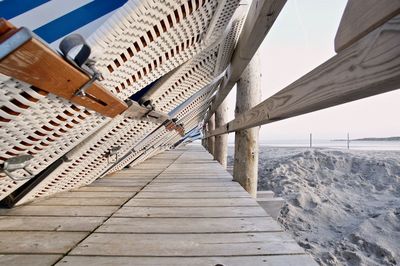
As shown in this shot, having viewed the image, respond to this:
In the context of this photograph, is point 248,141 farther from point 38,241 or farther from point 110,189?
point 38,241

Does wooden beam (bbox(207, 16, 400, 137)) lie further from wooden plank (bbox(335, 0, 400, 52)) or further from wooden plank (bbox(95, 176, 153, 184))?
wooden plank (bbox(95, 176, 153, 184))

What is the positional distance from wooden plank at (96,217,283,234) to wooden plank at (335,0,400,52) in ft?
3.25

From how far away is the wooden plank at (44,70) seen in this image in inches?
23.9

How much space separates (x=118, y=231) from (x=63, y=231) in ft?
0.87

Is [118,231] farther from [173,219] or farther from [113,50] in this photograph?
[113,50]

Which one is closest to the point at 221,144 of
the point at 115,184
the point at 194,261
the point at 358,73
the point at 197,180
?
the point at 197,180

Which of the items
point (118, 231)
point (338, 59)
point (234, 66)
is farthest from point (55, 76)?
point (234, 66)

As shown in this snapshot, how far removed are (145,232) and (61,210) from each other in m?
0.68

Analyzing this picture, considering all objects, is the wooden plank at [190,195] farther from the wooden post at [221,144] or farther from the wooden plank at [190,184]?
the wooden post at [221,144]

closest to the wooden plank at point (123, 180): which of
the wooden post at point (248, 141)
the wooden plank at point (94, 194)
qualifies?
the wooden plank at point (94, 194)

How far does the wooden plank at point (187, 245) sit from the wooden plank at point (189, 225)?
5 cm

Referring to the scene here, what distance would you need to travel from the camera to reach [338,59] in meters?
0.56

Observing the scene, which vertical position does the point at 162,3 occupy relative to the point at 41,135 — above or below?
above

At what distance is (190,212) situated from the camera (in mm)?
1620
